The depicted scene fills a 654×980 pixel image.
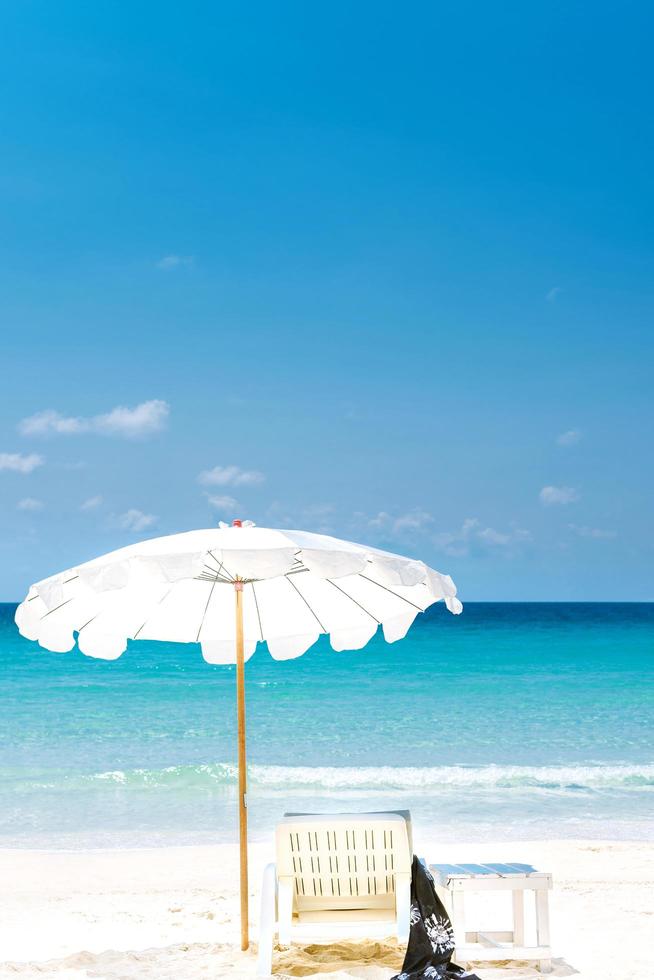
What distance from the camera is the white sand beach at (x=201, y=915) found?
15.1 feet

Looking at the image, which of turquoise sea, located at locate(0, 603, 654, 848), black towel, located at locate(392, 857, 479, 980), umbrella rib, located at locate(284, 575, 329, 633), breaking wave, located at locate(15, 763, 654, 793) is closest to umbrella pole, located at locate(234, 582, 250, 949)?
umbrella rib, located at locate(284, 575, 329, 633)

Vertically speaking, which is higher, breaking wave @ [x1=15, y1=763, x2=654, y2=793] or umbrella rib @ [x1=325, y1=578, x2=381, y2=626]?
umbrella rib @ [x1=325, y1=578, x2=381, y2=626]

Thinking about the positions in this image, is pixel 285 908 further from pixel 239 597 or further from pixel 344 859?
pixel 239 597

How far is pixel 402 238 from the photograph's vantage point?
80.7ft

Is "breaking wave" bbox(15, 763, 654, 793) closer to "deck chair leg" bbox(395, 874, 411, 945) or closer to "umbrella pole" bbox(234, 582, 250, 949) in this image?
"umbrella pole" bbox(234, 582, 250, 949)

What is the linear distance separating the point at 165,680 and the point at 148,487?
52.4 ft

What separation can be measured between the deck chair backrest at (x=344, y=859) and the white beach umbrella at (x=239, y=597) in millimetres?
265

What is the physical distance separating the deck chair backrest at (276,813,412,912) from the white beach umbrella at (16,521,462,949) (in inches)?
10.4

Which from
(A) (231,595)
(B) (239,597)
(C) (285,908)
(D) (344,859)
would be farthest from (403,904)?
(A) (231,595)

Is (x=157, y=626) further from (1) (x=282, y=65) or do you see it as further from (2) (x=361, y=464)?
(2) (x=361, y=464)

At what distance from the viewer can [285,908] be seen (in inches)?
178

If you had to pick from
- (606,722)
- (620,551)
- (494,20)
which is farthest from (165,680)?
(620,551)

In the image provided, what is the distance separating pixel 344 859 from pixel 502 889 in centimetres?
82

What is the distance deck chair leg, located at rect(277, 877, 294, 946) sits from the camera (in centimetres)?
435
